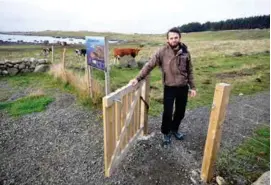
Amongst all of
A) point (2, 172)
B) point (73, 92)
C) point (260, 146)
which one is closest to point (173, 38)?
point (260, 146)

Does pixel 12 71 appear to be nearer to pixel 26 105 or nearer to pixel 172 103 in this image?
pixel 26 105

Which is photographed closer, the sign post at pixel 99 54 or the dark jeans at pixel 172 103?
the dark jeans at pixel 172 103

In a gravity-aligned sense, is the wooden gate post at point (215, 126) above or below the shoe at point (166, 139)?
above

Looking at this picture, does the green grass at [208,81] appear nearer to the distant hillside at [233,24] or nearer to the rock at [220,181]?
the rock at [220,181]

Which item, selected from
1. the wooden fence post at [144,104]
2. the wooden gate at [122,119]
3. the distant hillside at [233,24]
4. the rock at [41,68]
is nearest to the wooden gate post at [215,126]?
the wooden gate at [122,119]

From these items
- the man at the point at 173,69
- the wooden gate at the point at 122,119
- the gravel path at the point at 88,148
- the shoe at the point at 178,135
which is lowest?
the gravel path at the point at 88,148

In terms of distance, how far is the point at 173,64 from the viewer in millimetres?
4230

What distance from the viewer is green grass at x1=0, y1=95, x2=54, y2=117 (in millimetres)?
7334

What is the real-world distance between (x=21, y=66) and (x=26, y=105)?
21.6 feet

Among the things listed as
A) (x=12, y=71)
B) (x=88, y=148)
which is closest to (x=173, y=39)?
(x=88, y=148)

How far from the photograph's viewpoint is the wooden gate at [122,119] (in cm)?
370

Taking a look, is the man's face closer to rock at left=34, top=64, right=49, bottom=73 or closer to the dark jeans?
the dark jeans

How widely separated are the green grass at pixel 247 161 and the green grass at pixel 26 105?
17.5ft

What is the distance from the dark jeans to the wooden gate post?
985mm
